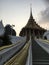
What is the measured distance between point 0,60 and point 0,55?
0.49 metres

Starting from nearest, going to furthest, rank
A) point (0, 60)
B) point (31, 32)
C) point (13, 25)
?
1. point (0, 60)
2. point (13, 25)
3. point (31, 32)

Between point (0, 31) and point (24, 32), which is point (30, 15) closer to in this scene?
point (24, 32)

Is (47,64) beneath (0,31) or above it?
beneath

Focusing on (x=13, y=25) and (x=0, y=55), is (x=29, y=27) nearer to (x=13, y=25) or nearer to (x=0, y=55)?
(x=13, y=25)

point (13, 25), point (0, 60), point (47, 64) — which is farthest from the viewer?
point (13, 25)

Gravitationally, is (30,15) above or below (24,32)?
above

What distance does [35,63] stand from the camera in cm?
1714

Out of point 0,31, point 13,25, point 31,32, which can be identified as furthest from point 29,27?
point 0,31

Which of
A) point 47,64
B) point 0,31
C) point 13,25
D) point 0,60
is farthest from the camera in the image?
point 13,25

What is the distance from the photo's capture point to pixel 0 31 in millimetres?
71438

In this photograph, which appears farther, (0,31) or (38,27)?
(38,27)

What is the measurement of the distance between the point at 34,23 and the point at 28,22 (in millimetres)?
3595

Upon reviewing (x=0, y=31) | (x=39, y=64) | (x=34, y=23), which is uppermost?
(x=34, y=23)

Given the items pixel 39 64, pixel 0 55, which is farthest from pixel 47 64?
pixel 0 55
